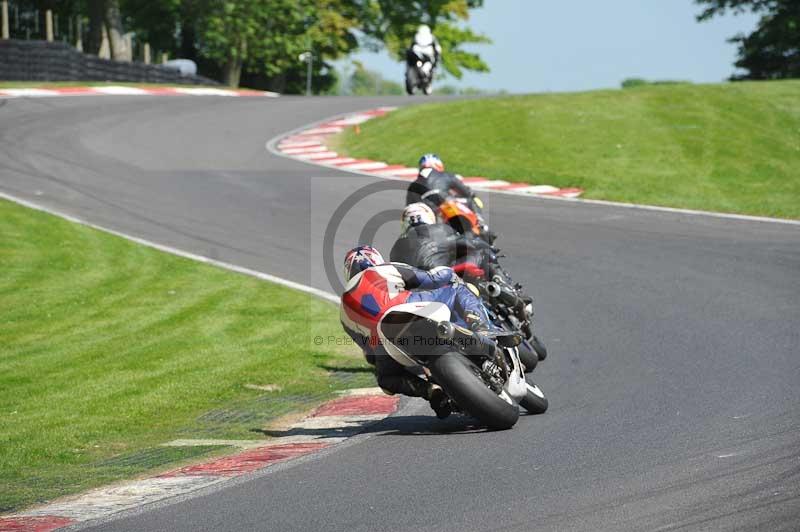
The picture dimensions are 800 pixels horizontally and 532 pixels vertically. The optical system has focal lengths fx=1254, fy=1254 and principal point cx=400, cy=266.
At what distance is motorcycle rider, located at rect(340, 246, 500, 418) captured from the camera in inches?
316

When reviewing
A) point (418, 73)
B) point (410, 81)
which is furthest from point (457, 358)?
point (410, 81)

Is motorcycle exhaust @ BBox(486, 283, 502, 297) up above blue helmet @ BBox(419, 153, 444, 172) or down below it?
below

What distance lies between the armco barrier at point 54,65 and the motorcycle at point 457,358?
29.6m

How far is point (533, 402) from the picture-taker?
8.45m

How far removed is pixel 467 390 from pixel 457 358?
217mm

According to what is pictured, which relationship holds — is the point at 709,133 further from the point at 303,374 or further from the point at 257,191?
the point at 303,374

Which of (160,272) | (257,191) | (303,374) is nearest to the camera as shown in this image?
(303,374)

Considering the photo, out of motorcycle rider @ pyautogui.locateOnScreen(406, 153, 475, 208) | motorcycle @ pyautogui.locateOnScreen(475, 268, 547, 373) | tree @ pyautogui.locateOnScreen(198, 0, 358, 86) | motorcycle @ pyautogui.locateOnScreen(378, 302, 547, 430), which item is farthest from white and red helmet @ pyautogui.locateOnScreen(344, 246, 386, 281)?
tree @ pyautogui.locateOnScreen(198, 0, 358, 86)

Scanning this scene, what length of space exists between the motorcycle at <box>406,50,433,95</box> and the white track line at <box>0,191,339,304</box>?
17.8 m

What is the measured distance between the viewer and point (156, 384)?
10680mm

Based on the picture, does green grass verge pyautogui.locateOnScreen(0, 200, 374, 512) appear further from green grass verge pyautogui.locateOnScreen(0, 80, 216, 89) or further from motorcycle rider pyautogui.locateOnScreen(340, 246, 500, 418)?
green grass verge pyautogui.locateOnScreen(0, 80, 216, 89)

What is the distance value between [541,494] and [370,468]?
Answer: 123cm

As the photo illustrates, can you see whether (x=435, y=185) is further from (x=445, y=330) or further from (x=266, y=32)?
(x=266, y=32)

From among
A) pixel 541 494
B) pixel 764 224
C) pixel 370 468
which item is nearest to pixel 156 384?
pixel 370 468
